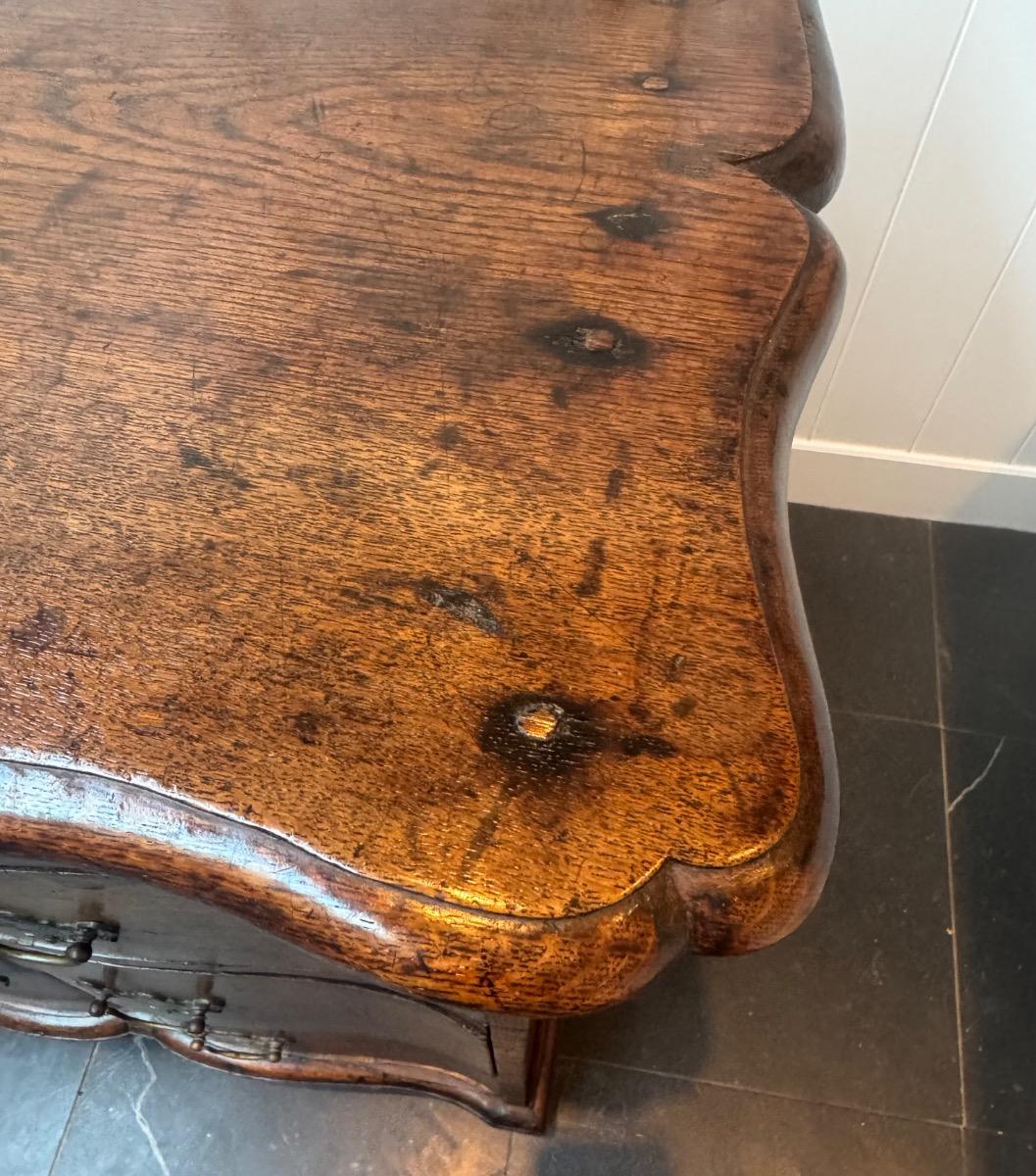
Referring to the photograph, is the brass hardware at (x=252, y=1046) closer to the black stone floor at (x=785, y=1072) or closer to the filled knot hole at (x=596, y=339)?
the black stone floor at (x=785, y=1072)

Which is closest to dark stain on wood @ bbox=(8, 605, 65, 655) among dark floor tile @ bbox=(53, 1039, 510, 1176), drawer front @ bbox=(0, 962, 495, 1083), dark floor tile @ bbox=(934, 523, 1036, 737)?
drawer front @ bbox=(0, 962, 495, 1083)

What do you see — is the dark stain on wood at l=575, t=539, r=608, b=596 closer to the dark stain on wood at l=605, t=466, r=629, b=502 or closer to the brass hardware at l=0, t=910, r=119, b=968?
the dark stain on wood at l=605, t=466, r=629, b=502

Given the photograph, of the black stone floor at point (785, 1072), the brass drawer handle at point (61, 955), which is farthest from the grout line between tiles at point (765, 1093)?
the brass drawer handle at point (61, 955)

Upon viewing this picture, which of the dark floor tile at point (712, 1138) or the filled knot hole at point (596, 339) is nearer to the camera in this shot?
the filled knot hole at point (596, 339)

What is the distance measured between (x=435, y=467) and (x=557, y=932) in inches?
7.3

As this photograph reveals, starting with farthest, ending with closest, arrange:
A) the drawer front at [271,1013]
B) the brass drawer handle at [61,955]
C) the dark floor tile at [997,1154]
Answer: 1. the dark floor tile at [997,1154]
2. the drawer front at [271,1013]
3. the brass drawer handle at [61,955]

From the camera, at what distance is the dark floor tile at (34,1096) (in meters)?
0.99

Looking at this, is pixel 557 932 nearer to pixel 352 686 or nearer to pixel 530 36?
pixel 352 686

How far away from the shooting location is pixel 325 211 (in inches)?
18.7

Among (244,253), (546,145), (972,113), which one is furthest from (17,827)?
(972,113)

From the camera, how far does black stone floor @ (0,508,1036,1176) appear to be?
98 cm

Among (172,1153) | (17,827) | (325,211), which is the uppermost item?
(325,211)

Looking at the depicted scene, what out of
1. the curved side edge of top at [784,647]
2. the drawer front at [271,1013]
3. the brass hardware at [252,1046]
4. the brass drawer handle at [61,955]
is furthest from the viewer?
the brass hardware at [252,1046]

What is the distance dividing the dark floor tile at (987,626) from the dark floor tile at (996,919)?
42 millimetres
